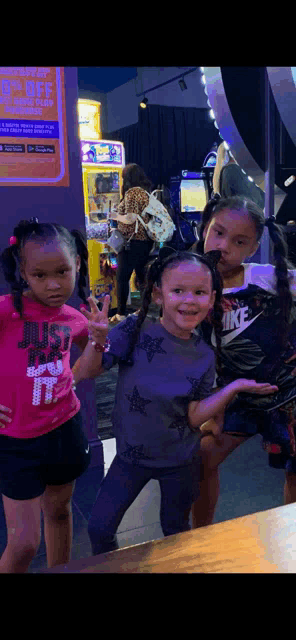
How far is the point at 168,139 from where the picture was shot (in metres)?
10.1

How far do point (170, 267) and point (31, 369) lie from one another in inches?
18.2

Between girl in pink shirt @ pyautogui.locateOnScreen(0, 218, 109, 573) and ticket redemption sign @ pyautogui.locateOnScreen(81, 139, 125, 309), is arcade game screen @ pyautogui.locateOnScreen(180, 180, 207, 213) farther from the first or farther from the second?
girl in pink shirt @ pyautogui.locateOnScreen(0, 218, 109, 573)

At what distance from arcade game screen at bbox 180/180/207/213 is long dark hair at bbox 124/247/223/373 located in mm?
7328

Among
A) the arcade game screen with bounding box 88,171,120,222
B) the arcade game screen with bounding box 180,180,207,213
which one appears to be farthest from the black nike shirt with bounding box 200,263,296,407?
the arcade game screen with bounding box 180,180,207,213

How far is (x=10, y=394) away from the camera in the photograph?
130 centimetres

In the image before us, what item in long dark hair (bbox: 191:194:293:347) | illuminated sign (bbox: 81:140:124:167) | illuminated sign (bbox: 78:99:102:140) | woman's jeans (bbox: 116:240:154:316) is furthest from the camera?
illuminated sign (bbox: 78:99:102:140)

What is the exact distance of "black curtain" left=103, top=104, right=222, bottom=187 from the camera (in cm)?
990

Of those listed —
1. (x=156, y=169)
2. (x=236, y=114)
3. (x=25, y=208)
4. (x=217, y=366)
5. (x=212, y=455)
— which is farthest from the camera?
(x=156, y=169)

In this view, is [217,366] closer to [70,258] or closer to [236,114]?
[70,258]

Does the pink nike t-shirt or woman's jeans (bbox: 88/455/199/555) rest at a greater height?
the pink nike t-shirt

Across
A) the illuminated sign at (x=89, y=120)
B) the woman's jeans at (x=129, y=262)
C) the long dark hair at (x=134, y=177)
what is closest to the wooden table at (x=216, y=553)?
the woman's jeans at (x=129, y=262)

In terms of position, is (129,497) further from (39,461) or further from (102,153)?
(102,153)
